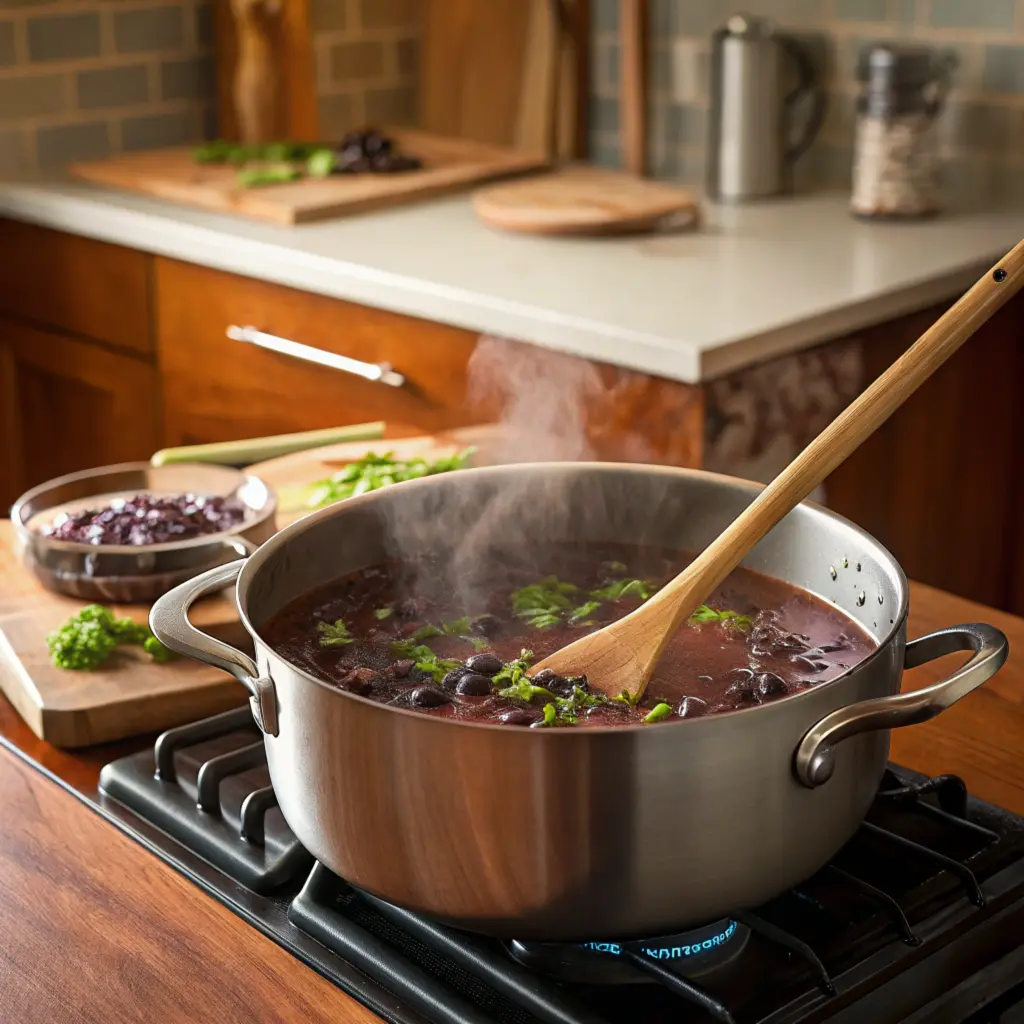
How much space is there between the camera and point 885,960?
78 cm

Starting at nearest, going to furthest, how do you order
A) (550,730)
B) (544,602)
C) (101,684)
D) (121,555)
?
1. (550,730)
2. (544,602)
3. (101,684)
4. (121,555)

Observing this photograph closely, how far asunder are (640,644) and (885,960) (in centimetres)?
21

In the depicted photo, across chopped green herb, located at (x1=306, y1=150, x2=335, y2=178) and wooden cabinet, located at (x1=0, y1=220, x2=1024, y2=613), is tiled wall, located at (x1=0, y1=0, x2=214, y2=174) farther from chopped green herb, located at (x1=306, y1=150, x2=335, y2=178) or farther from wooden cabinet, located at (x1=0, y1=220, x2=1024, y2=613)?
chopped green herb, located at (x1=306, y1=150, x2=335, y2=178)

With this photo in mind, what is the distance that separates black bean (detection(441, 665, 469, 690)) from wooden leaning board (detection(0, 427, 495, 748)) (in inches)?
14.2

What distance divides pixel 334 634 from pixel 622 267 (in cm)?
131

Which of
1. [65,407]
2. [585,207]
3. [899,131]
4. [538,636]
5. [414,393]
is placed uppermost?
[899,131]

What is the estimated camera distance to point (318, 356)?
7.52ft

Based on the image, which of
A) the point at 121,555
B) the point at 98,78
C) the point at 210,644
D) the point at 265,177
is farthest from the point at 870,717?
the point at 98,78

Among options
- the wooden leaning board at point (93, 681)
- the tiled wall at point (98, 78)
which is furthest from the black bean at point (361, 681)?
the tiled wall at point (98, 78)

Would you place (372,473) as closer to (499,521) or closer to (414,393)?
(499,521)

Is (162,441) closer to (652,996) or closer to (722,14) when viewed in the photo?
(722,14)

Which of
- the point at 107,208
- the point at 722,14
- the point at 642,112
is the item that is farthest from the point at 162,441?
the point at 722,14

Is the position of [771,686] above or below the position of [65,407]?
above

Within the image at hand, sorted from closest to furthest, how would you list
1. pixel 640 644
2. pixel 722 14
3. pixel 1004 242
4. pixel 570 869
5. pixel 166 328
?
pixel 570 869 < pixel 640 644 < pixel 1004 242 < pixel 166 328 < pixel 722 14
